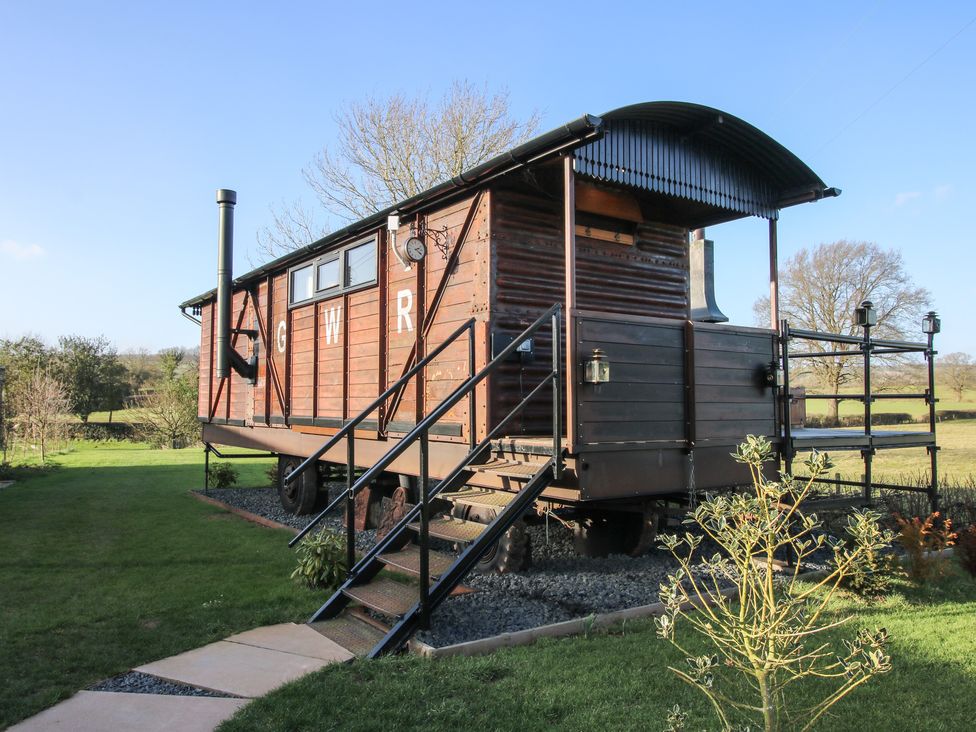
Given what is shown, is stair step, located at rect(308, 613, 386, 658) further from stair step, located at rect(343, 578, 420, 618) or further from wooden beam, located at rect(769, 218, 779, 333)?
wooden beam, located at rect(769, 218, 779, 333)

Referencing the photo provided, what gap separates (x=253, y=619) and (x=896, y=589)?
15.0 feet

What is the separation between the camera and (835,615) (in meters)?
4.67

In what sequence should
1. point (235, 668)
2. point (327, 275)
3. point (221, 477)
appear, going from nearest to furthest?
point (235, 668)
point (327, 275)
point (221, 477)

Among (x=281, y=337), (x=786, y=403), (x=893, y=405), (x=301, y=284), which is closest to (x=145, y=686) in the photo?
(x=786, y=403)

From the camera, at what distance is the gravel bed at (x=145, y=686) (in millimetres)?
3522

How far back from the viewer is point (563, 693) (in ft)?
10.7

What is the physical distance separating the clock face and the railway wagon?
0.09 ft

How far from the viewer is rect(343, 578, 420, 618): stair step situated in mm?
4262

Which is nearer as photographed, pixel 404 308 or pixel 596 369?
pixel 596 369

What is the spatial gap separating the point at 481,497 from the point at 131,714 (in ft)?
8.91

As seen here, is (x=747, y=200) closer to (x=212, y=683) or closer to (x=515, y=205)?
(x=515, y=205)

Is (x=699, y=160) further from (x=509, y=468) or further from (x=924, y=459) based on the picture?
(x=924, y=459)

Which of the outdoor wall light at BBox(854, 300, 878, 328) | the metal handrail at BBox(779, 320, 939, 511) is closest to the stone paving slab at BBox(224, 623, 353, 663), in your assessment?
the metal handrail at BBox(779, 320, 939, 511)

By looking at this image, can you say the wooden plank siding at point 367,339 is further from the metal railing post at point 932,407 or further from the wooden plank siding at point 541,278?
the metal railing post at point 932,407
